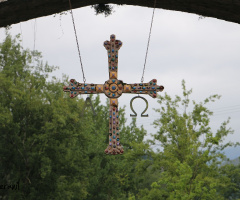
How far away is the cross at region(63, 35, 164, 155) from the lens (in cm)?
562

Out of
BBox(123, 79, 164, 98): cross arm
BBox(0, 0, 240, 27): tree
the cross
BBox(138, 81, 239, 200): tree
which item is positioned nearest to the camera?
BBox(0, 0, 240, 27): tree

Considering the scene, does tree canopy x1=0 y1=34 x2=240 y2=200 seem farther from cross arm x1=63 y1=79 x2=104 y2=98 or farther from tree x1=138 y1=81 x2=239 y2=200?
cross arm x1=63 y1=79 x2=104 y2=98

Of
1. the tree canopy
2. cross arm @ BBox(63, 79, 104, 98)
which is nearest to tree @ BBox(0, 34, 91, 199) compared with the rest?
the tree canopy

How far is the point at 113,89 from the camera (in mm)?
5605

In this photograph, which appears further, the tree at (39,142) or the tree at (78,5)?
the tree at (39,142)

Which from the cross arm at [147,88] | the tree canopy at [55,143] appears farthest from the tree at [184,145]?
the cross arm at [147,88]

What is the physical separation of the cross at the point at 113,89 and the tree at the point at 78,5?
0.74 meters

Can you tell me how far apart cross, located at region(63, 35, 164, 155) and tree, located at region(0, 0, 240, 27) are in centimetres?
74

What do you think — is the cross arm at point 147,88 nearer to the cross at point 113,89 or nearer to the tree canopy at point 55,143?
the cross at point 113,89

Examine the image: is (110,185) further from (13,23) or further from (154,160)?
(13,23)

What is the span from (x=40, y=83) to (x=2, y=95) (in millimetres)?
2358

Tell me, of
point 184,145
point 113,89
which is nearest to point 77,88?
point 113,89

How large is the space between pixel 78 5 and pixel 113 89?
1.20 m

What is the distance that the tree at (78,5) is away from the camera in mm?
5410
